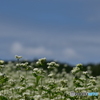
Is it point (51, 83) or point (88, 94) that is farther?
point (51, 83)

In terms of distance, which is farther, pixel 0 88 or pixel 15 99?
pixel 0 88

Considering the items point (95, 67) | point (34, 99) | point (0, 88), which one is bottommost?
point (34, 99)

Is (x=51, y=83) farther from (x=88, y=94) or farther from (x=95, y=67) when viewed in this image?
(x=95, y=67)

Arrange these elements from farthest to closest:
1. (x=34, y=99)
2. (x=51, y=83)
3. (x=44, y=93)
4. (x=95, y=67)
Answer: (x=95, y=67), (x=51, y=83), (x=44, y=93), (x=34, y=99)

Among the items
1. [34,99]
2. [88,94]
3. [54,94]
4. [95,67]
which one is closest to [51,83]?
[54,94]

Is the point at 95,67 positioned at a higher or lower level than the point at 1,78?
higher

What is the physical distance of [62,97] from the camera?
31.8 feet

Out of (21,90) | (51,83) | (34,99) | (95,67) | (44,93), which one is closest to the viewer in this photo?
(34,99)

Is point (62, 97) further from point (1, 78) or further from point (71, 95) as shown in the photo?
point (1, 78)

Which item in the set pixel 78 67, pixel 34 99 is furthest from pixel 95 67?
pixel 34 99

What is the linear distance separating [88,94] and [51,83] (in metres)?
1.32

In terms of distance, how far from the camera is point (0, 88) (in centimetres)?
1078

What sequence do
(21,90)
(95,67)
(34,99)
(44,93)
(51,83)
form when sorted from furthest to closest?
(95,67) < (51,83) < (44,93) < (21,90) < (34,99)

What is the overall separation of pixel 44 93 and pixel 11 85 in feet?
3.66
